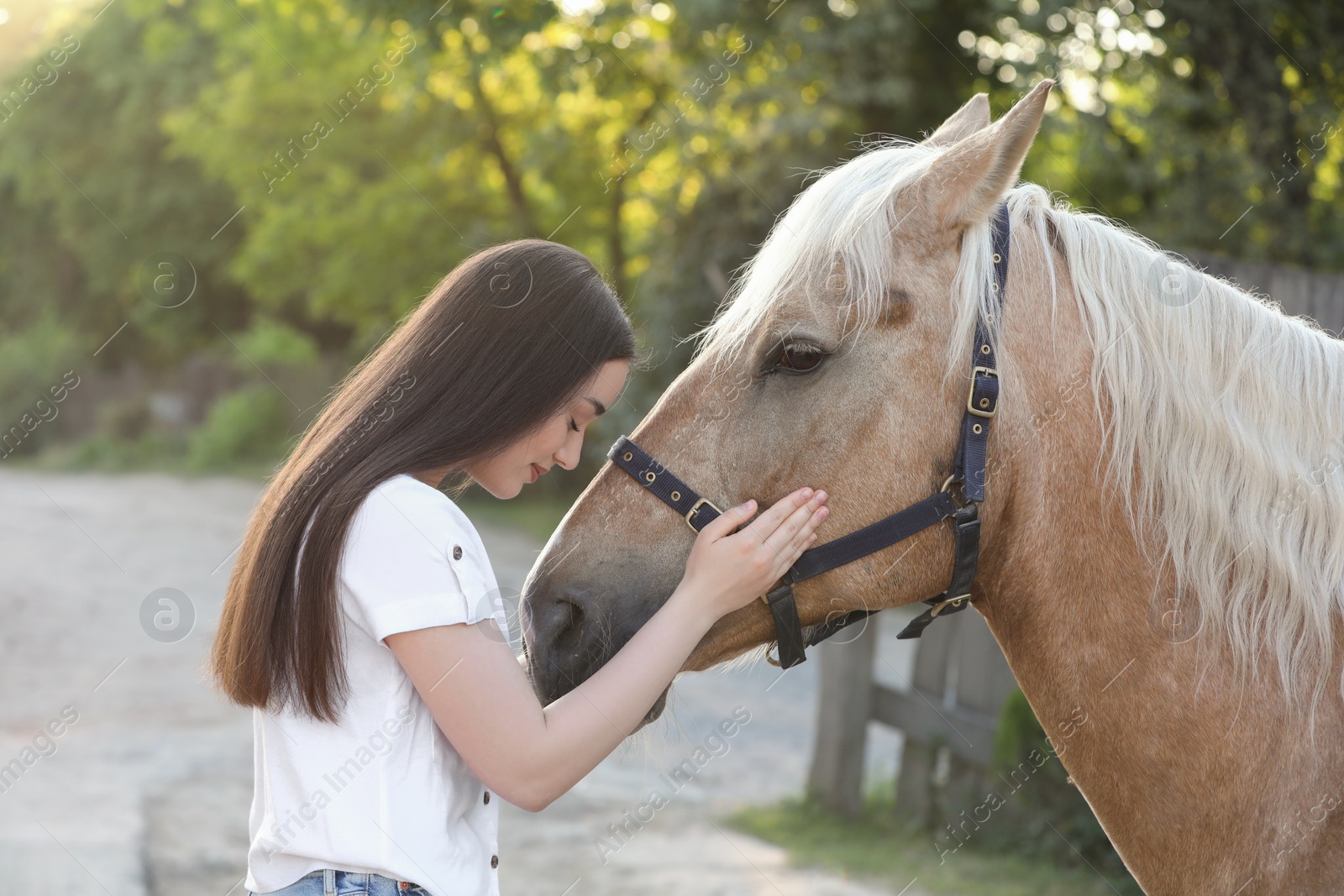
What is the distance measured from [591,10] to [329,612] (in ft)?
27.9

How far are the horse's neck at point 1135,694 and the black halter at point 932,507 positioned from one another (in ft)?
0.16

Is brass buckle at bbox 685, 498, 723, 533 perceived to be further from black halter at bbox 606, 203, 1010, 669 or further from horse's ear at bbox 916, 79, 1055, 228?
horse's ear at bbox 916, 79, 1055, 228

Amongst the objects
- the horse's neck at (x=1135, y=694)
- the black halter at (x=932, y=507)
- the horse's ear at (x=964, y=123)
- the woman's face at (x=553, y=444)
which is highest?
the woman's face at (x=553, y=444)

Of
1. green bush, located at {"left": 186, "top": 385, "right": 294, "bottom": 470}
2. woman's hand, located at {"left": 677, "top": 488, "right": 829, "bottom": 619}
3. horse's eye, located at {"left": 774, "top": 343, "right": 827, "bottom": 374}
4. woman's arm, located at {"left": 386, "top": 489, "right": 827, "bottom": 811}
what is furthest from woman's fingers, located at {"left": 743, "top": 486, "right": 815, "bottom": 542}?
green bush, located at {"left": 186, "top": 385, "right": 294, "bottom": 470}

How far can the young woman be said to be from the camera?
1.56 metres

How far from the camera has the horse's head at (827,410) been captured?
1.70m

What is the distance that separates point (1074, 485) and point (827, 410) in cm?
43

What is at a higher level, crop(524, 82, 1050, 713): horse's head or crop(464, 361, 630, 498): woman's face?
crop(464, 361, 630, 498): woman's face

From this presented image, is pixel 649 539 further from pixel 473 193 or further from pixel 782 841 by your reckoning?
pixel 473 193

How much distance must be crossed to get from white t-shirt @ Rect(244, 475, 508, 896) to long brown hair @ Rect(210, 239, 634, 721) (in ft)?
0.14

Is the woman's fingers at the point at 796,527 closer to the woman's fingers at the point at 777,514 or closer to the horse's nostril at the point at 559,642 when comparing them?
the woman's fingers at the point at 777,514

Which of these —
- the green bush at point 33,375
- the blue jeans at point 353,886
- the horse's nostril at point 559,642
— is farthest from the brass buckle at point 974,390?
the green bush at point 33,375

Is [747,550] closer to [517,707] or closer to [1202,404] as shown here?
[517,707]

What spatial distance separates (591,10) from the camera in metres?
9.02
